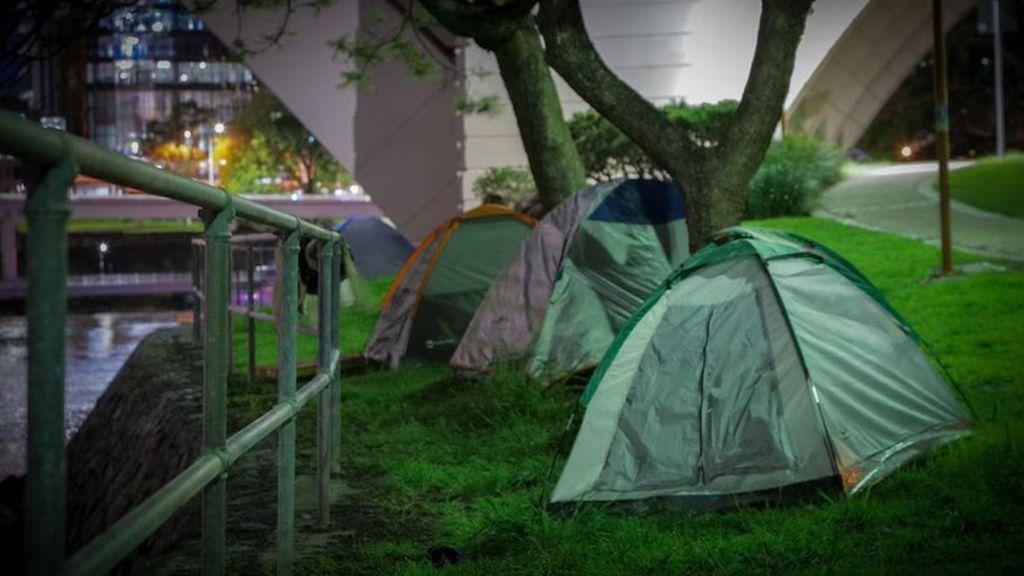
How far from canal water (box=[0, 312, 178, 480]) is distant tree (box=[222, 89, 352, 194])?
1354 inches

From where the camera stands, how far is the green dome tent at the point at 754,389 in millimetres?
6250

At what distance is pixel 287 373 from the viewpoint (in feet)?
13.4

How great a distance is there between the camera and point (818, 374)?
252 inches

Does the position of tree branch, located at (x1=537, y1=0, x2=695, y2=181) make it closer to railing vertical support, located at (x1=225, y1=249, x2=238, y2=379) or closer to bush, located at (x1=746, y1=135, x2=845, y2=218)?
railing vertical support, located at (x1=225, y1=249, x2=238, y2=379)

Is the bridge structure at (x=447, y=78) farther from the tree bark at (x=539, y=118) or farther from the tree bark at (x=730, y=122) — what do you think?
the tree bark at (x=730, y=122)

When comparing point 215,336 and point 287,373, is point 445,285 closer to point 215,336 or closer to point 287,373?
point 287,373

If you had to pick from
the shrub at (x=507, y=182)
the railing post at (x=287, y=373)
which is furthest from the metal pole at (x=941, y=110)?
the shrub at (x=507, y=182)

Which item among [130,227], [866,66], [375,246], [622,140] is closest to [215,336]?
[622,140]

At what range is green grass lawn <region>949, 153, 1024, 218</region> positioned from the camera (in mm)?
18984

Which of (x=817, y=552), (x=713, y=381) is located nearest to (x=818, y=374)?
(x=713, y=381)

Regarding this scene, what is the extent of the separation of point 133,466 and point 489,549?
17.8 ft

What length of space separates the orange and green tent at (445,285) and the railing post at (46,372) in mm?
10747

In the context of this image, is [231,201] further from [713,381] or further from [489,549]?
[713,381]

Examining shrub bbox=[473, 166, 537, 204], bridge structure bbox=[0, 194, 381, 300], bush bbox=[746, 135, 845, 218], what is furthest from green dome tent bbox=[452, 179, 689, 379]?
bridge structure bbox=[0, 194, 381, 300]
